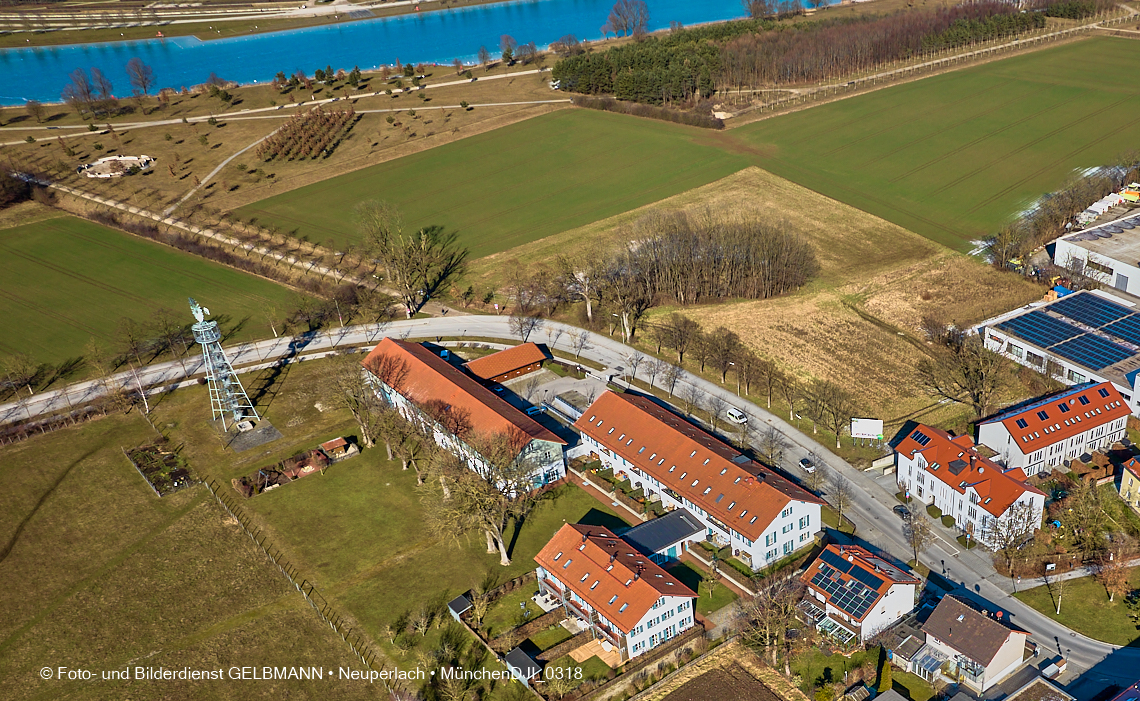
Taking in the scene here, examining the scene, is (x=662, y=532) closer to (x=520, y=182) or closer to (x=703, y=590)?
(x=703, y=590)

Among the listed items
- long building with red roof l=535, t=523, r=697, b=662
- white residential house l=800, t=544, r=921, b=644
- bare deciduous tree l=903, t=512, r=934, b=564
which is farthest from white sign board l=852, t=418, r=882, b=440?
long building with red roof l=535, t=523, r=697, b=662

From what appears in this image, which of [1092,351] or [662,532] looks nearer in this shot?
[662,532]

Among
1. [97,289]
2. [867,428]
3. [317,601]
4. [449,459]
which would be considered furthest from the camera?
[97,289]

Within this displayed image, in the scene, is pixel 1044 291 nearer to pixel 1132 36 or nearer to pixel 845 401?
pixel 845 401

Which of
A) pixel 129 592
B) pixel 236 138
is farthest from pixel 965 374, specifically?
pixel 236 138

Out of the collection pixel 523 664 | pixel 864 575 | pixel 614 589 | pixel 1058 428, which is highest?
pixel 614 589

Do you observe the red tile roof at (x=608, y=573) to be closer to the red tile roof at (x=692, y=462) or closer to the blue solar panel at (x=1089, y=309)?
the red tile roof at (x=692, y=462)

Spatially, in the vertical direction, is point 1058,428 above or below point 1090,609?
above
